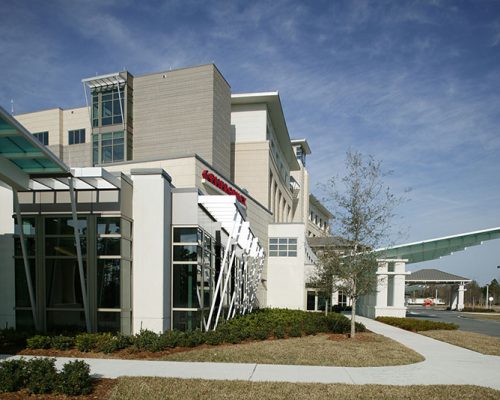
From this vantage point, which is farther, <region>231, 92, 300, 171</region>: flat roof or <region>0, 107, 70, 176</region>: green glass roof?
<region>231, 92, 300, 171</region>: flat roof

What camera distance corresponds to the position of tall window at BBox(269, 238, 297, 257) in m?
39.8

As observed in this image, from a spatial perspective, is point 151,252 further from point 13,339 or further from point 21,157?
point 21,157

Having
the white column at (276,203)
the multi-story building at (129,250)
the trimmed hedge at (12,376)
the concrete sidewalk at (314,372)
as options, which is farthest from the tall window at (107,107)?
the trimmed hedge at (12,376)

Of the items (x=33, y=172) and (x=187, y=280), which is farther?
(x=187, y=280)

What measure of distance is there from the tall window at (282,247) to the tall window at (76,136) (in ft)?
77.6

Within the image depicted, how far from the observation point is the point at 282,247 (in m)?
39.9

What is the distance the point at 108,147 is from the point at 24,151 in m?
32.0

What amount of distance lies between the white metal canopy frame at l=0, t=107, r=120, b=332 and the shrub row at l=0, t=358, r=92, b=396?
521cm

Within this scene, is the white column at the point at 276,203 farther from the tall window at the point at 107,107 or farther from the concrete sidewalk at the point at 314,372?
the concrete sidewalk at the point at 314,372

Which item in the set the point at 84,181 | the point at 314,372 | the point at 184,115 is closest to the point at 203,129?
the point at 184,115

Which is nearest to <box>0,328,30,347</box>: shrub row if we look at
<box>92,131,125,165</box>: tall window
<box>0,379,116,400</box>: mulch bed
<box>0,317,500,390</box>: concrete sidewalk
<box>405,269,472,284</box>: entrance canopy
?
<box>0,317,500,390</box>: concrete sidewalk

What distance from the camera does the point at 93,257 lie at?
1446 centimetres

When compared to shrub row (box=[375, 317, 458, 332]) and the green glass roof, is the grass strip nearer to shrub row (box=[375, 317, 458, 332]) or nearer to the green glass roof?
shrub row (box=[375, 317, 458, 332])

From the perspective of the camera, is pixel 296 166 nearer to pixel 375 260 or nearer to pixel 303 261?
pixel 303 261
